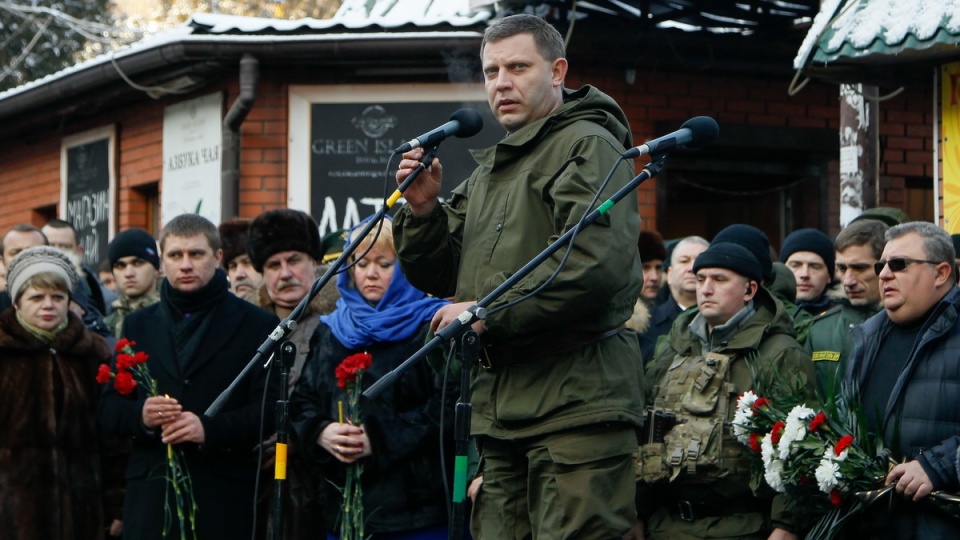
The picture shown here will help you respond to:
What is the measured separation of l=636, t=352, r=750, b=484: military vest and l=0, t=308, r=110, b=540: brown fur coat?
9.99ft

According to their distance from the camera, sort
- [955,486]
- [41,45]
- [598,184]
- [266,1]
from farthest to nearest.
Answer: [266,1]
[41,45]
[955,486]
[598,184]

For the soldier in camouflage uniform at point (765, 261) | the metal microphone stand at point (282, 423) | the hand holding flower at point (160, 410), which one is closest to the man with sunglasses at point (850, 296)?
the soldier in camouflage uniform at point (765, 261)

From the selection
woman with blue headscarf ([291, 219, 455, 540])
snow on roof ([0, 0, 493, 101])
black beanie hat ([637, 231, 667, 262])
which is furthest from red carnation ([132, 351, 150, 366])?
snow on roof ([0, 0, 493, 101])

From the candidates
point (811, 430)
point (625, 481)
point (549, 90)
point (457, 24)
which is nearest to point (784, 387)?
point (811, 430)

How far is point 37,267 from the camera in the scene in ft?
25.0

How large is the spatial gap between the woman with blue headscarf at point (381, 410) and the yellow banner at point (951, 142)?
3511 millimetres

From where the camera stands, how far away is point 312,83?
39.7ft

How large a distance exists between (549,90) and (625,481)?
1.33 meters

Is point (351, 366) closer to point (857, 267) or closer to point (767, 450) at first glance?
point (767, 450)

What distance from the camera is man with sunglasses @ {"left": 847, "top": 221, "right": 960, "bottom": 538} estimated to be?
17.3 ft

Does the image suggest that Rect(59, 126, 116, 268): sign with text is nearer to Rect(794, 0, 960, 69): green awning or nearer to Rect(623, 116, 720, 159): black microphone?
Rect(794, 0, 960, 69): green awning

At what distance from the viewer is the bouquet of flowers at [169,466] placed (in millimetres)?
6609

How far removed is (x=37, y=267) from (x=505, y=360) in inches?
145

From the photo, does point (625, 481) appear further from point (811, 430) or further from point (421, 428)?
point (421, 428)
